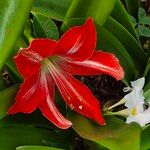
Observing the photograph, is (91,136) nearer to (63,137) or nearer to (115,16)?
(63,137)

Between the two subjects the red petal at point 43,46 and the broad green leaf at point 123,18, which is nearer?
the red petal at point 43,46

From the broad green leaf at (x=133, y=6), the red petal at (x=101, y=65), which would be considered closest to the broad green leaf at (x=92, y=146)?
the red petal at (x=101, y=65)

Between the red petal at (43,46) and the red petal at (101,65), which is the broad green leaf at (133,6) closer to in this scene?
the red petal at (101,65)

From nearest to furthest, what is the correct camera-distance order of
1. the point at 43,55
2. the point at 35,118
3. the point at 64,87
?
the point at 43,55, the point at 64,87, the point at 35,118

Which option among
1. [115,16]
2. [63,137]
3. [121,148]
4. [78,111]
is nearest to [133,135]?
[121,148]

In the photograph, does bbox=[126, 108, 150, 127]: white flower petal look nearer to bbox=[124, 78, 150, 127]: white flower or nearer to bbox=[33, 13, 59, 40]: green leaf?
bbox=[124, 78, 150, 127]: white flower

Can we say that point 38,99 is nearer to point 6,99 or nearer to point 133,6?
point 6,99
